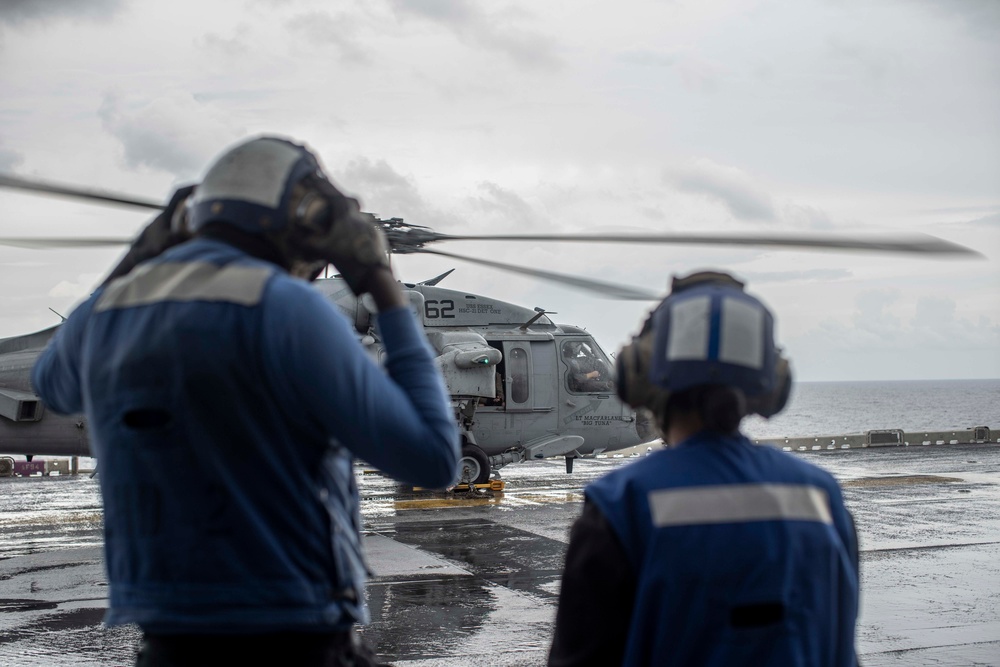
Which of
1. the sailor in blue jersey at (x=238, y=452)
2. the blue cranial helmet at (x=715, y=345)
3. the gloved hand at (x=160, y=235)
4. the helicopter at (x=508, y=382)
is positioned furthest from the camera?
the helicopter at (x=508, y=382)

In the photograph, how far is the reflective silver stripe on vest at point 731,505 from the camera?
6.90 ft

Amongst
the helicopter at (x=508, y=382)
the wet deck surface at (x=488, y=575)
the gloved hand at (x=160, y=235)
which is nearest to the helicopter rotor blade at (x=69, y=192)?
the gloved hand at (x=160, y=235)

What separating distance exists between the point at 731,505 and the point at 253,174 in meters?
1.23

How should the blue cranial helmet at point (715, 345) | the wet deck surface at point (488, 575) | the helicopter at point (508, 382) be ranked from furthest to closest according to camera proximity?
1. the helicopter at point (508, 382)
2. the wet deck surface at point (488, 575)
3. the blue cranial helmet at point (715, 345)

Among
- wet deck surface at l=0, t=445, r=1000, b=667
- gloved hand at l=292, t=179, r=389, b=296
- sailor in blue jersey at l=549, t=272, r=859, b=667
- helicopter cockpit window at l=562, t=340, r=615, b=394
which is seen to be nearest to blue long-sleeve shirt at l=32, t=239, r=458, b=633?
gloved hand at l=292, t=179, r=389, b=296

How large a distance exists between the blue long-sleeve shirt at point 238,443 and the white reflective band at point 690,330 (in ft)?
1.80

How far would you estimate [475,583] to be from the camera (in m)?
9.59

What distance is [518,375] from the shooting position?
17.7m

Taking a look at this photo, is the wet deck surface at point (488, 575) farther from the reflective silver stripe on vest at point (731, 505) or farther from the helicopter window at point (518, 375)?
the reflective silver stripe on vest at point (731, 505)

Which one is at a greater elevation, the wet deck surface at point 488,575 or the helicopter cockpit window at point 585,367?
the helicopter cockpit window at point 585,367

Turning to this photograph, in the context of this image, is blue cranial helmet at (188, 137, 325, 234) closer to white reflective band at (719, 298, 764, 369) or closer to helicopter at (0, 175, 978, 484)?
white reflective band at (719, 298, 764, 369)

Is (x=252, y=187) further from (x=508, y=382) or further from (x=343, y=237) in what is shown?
(x=508, y=382)

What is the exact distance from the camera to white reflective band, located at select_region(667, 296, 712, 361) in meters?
2.21

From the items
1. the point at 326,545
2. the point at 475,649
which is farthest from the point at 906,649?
the point at 326,545
